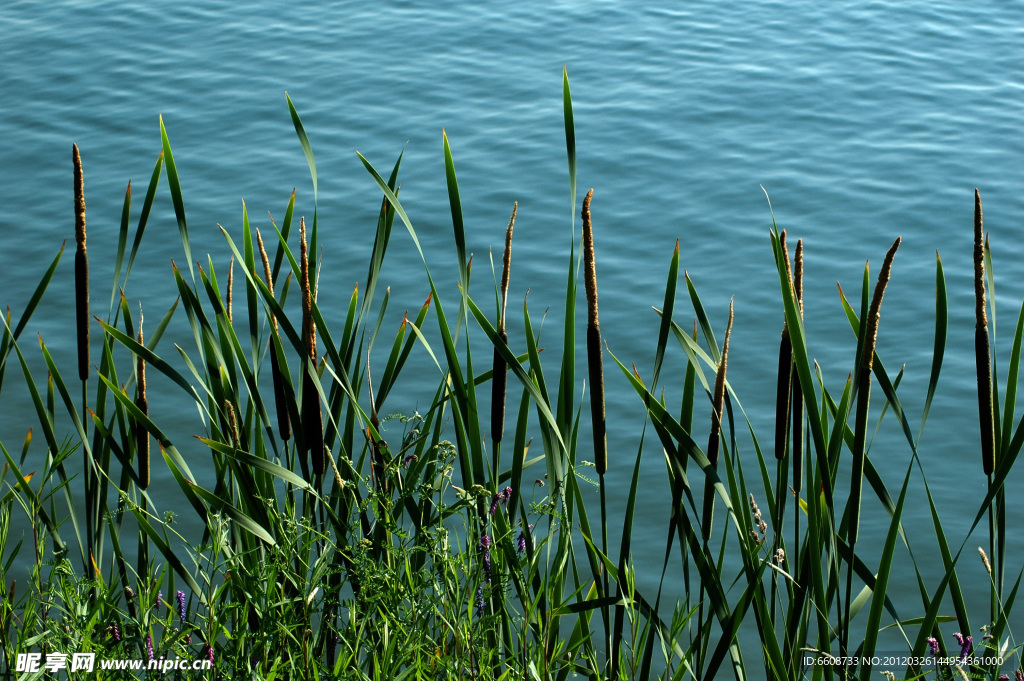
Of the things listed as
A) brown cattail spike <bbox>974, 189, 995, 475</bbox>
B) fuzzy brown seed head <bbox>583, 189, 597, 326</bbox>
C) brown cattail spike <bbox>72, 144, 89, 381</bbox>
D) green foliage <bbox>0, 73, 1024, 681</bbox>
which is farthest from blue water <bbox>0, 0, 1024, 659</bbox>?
fuzzy brown seed head <bbox>583, 189, 597, 326</bbox>

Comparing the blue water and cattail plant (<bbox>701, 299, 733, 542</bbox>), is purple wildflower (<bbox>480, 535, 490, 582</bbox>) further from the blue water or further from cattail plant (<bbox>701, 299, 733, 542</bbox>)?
the blue water

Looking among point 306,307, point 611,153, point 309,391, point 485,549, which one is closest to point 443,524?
point 485,549

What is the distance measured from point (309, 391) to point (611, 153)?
199 inches

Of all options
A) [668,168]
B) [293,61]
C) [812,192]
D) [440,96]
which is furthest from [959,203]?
[293,61]

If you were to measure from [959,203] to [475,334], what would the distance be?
2.90 meters

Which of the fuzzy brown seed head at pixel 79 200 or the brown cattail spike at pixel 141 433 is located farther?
the brown cattail spike at pixel 141 433

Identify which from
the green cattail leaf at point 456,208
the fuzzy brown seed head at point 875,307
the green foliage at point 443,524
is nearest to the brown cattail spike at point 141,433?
the green foliage at point 443,524

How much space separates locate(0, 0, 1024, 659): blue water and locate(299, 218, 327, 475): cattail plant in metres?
2.06

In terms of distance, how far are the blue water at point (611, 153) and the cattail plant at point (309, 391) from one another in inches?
81.0

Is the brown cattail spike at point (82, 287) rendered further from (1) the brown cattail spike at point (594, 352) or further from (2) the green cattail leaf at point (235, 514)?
(1) the brown cattail spike at point (594, 352)

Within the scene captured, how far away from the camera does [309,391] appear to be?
1.89 metres

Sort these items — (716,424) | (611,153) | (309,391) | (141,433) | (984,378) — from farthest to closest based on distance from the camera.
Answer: (611,153)
(141,433)
(309,391)
(716,424)
(984,378)

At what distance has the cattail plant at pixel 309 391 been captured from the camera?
1.80 meters

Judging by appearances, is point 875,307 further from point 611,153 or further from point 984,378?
point 611,153
